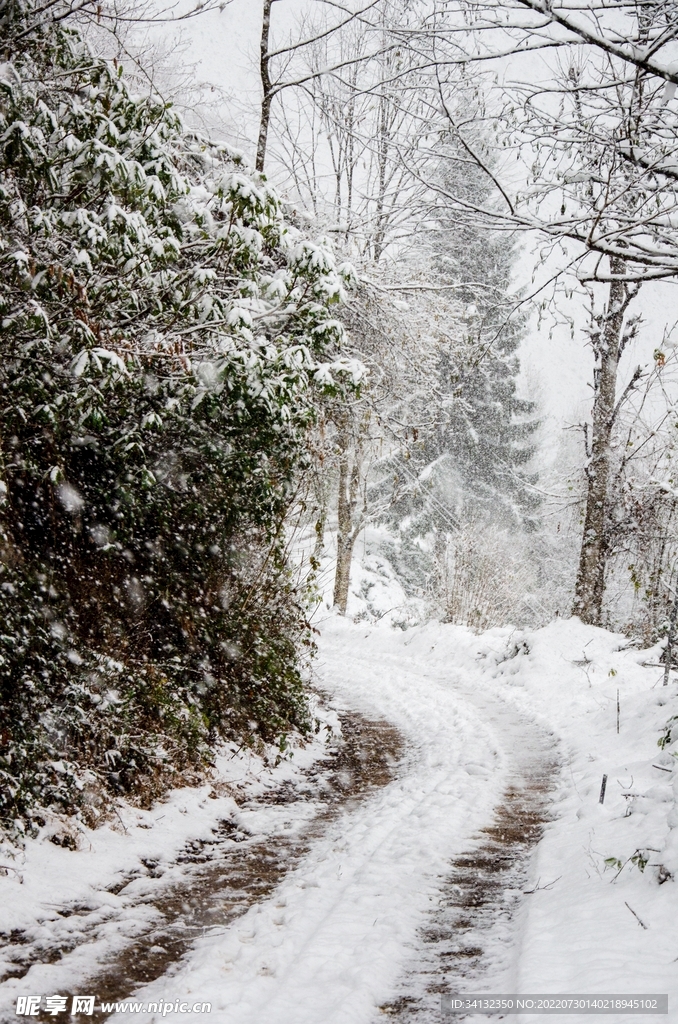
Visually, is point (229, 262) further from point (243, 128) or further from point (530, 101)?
point (243, 128)

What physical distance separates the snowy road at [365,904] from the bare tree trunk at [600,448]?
5.71m

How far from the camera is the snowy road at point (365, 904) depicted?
125 inches

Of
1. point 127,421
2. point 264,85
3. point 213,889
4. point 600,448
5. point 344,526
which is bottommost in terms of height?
point 213,889

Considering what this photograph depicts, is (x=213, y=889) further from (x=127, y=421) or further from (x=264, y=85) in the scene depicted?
(x=264, y=85)

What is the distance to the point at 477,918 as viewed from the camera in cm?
408

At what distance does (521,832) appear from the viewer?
5.44m

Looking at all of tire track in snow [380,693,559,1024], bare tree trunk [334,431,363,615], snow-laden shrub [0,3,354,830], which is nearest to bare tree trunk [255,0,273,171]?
snow-laden shrub [0,3,354,830]

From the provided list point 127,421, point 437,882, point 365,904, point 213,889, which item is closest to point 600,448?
point 127,421

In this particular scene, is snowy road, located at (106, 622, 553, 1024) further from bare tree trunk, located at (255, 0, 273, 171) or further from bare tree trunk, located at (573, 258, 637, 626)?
bare tree trunk, located at (255, 0, 273, 171)

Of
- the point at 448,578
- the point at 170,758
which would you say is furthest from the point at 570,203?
the point at 448,578

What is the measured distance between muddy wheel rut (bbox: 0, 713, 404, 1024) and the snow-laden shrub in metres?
0.80

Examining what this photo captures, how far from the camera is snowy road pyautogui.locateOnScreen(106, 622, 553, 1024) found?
3180mm

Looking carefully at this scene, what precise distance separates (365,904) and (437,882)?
63cm

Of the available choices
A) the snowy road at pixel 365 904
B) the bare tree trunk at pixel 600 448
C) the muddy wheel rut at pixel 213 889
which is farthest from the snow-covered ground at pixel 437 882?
the bare tree trunk at pixel 600 448
